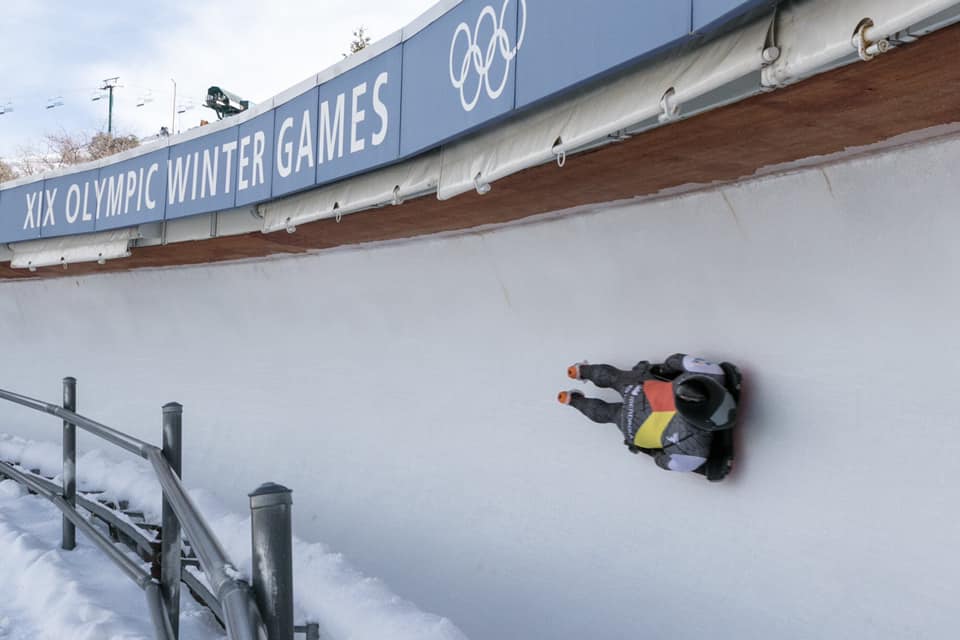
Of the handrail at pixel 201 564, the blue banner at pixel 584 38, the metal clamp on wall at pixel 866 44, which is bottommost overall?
the handrail at pixel 201 564

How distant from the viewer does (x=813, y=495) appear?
9.07ft

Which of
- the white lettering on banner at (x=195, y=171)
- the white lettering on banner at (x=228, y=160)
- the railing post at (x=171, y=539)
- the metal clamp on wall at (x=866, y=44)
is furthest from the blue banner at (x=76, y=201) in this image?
the metal clamp on wall at (x=866, y=44)

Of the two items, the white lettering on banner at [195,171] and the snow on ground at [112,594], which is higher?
the white lettering on banner at [195,171]

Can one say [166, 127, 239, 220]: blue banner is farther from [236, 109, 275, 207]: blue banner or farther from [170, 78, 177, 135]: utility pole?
[170, 78, 177, 135]: utility pole

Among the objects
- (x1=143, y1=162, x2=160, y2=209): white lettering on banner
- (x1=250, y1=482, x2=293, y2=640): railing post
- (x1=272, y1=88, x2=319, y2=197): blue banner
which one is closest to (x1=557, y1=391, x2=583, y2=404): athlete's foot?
(x1=272, y1=88, x2=319, y2=197): blue banner

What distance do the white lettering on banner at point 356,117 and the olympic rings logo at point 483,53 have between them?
73 centimetres

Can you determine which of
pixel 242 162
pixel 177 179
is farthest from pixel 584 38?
pixel 177 179

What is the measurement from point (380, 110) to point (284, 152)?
0.96 m

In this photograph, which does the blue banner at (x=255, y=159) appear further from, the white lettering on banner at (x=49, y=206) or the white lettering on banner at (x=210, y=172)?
the white lettering on banner at (x=49, y=206)

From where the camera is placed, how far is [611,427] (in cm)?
356

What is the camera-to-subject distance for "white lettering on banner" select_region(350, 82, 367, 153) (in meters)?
3.56

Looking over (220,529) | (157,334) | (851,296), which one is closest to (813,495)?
(851,296)

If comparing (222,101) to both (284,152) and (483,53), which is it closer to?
(284,152)

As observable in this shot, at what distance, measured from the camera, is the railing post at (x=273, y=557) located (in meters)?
0.98
